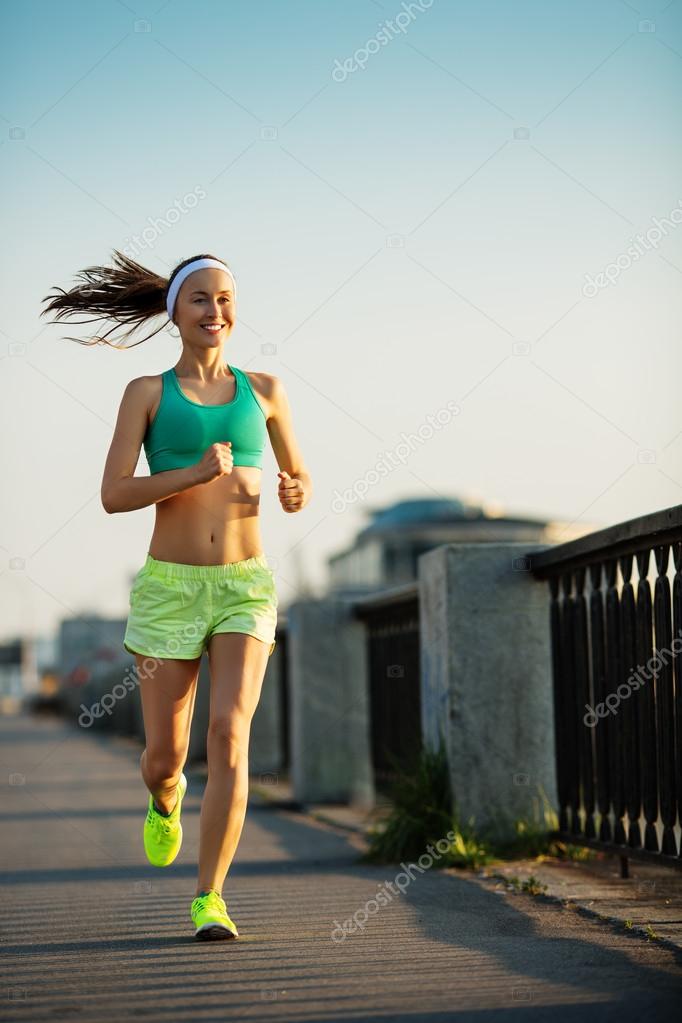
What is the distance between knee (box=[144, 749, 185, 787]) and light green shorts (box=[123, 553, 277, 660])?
368 mm

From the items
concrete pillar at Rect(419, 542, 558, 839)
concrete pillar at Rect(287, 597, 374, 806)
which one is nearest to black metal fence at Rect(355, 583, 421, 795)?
concrete pillar at Rect(287, 597, 374, 806)

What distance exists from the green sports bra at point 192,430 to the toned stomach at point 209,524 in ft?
0.29

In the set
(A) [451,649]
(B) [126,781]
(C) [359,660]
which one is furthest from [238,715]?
(B) [126,781]

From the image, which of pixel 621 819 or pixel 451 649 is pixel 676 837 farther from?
pixel 451 649

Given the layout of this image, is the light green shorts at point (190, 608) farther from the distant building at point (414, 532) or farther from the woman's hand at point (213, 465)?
the distant building at point (414, 532)

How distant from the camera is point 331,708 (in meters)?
10.5

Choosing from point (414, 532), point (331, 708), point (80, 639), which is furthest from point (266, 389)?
point (80, 639)

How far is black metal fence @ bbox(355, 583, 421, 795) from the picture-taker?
8.60m

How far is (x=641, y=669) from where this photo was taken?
5.29 m

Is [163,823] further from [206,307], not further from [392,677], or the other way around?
[392,677]

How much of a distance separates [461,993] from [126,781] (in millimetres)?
10138

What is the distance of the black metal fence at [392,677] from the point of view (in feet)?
28.2

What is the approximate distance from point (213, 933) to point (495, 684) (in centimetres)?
255

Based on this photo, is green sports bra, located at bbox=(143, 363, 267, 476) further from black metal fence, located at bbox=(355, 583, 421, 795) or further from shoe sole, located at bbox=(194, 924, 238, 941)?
black metal fence, located at bbox=(355, 583, 421, 795)
